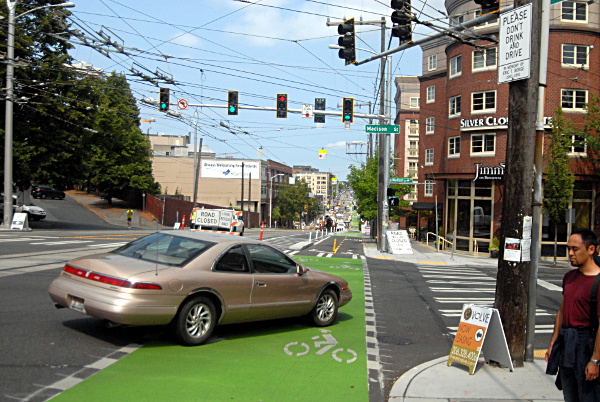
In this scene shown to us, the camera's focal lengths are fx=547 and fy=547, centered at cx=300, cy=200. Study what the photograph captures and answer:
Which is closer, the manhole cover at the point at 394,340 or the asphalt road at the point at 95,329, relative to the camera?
the asphalt road at the point at 95,329

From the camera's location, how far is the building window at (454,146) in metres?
30.6

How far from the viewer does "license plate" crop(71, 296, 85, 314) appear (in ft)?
22.5

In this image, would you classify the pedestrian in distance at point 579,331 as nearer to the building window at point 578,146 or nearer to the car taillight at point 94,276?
the car taillight at point 94,276

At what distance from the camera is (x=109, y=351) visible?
6793 mm

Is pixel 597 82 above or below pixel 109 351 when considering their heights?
above

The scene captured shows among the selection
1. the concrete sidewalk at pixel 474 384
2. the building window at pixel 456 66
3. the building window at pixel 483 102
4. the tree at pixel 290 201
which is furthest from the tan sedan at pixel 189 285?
the tree at pixel 290 201

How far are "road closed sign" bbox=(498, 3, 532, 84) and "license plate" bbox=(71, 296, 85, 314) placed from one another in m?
6.13

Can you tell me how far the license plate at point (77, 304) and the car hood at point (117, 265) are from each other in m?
0.40

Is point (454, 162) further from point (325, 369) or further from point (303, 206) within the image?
point (303, 206)

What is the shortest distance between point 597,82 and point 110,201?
48437 millimetres

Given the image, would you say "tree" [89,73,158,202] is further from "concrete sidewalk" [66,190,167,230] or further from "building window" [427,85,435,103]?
"building window" [427,85,435,103]

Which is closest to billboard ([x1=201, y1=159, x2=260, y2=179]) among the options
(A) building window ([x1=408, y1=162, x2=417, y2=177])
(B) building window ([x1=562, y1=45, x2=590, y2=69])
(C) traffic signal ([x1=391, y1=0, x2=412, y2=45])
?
(A) building window ([x1=408, y1=162, x2=417, y2=177])

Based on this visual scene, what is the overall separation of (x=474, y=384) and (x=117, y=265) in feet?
14.9

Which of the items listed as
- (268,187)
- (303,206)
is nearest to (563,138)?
(268,187)
